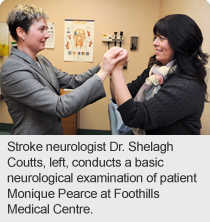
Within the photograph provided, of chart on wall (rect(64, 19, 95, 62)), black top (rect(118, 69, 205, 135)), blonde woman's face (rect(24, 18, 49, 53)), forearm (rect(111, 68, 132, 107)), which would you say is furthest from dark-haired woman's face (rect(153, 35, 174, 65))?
chart on wall (rect(64, 19, 95, 62))

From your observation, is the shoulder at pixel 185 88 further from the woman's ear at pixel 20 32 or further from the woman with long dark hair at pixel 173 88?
the woman's ear at pixel 20 32

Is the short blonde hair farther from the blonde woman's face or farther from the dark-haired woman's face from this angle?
the dark-haired woman's face

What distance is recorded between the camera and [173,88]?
1.01 metres

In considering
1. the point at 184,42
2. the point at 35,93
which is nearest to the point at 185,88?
the point at 184,42

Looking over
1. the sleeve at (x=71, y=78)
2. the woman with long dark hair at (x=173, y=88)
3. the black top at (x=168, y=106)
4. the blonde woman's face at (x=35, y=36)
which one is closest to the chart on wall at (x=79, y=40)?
the sleeve at (x=71, y=78)

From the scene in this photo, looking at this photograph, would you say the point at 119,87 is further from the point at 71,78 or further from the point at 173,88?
the point at 71,78

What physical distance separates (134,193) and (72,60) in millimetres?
2871

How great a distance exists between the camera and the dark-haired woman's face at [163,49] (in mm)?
1120

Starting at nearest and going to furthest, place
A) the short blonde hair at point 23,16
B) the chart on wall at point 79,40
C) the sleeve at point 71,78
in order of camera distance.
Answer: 1. the short blonde hair at point 23,16
2. the sleeve at point 71,78
3. the chart on wall at point 79,40

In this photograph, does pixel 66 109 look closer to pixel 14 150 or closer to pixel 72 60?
pixel 14 150

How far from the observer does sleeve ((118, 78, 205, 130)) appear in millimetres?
1006

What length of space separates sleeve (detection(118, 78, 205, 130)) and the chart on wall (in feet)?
8.48

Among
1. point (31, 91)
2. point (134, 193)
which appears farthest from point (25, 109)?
point (134, 193)

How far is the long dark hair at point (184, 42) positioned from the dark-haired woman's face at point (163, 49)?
0.02 meters
